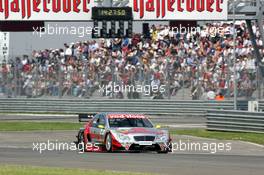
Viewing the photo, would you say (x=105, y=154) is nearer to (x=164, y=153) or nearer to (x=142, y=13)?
(x=164, y=153)

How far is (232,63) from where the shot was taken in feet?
125

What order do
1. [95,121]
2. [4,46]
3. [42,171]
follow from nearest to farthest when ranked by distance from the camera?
[42,171]
[95,121]
[4,46]

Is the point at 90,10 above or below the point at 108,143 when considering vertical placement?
above

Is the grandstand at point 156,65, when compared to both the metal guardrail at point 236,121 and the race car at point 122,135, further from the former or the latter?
the race car at point 122,135

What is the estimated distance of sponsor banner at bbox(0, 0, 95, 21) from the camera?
37094 mm

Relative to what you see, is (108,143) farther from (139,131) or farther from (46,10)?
(46,10)

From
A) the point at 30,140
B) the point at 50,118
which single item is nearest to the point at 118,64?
the point at 50,118

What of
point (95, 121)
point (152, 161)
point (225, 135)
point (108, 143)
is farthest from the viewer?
point (225, 135)

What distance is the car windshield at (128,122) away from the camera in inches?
885

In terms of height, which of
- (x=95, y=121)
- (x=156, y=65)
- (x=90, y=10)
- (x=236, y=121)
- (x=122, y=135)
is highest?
(x=90, y=10)

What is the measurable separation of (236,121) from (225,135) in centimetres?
132

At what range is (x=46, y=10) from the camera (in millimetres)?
37250

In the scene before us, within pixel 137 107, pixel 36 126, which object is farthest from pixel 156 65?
pixel 36 126

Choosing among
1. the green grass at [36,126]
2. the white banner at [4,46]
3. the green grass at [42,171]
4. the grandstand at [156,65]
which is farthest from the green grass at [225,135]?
the white banner at [4,46]
